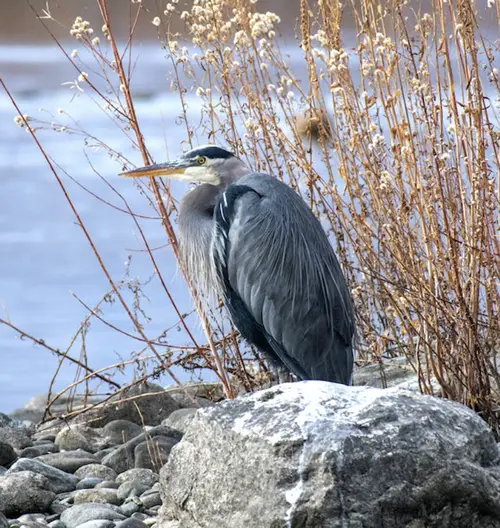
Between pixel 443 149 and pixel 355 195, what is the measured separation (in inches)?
17.7

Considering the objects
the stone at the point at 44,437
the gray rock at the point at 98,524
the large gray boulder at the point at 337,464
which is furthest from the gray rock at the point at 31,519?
the stone at the point at 44,437

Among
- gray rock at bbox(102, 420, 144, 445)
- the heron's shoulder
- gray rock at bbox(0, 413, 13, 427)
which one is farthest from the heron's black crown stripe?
gray rock at bbox(0, 413, 13, 427)

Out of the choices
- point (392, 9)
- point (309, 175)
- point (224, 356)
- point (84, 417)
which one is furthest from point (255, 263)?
point (84, 417)

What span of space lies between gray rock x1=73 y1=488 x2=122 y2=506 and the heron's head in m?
1.21

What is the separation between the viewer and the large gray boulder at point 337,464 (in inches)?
93.0

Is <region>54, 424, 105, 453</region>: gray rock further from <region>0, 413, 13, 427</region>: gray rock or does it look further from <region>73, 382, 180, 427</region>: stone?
<region>0, 413, 13, 427</region>: gray rock

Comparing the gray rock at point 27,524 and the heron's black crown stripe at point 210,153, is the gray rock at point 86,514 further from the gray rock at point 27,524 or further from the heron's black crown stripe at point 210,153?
the heron's black crown stripe at point 210,153

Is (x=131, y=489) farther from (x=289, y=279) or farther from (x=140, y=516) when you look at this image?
(x=289, y=279)

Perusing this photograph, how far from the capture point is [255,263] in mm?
3838

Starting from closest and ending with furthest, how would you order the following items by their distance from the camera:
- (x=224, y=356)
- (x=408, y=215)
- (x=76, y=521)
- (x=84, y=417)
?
(x=76, y=521) < (x=408, y=215) < (x=224, y=356) < (x=84, y=417)

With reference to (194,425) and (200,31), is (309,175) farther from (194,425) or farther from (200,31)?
(194,425)

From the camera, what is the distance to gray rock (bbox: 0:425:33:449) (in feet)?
14.6

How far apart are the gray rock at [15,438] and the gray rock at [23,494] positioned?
0.96 meters

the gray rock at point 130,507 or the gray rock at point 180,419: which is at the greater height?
the gray rock at point 180,419
